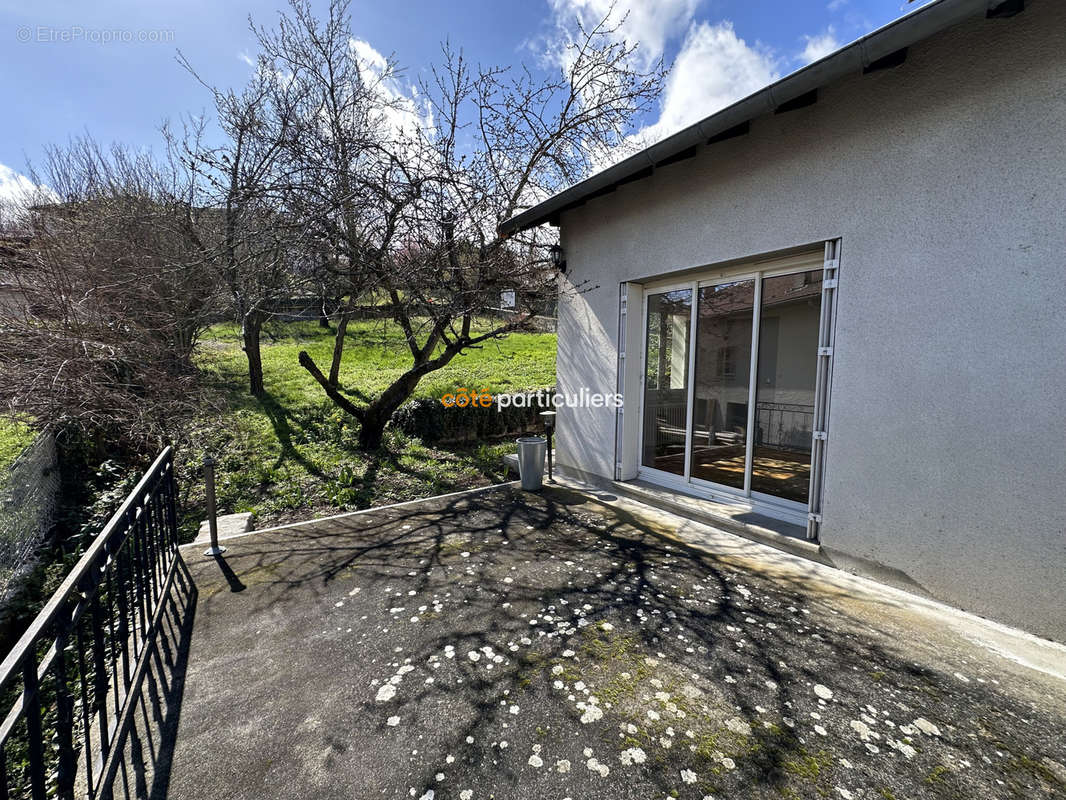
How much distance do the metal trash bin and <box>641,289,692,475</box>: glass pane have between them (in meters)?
1.43

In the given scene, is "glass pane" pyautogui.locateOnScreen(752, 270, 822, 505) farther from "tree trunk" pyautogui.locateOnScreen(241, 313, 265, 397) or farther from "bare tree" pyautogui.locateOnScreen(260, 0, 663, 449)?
"tree trunk" pyautogui.locateOnScreen(241, 313, 265, 397)

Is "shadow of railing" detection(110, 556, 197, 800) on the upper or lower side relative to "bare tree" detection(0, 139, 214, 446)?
lower

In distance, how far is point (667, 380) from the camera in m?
5.77

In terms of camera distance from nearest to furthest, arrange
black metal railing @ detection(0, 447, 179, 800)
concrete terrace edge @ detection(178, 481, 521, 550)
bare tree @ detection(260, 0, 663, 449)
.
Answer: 1. black metal railing @ detection(0, 447, 179, 800)
2. concrete terrace edge @ detection(178, 481, 521, 550)
3. bare tree @ detection(260, 0, 663, 449)

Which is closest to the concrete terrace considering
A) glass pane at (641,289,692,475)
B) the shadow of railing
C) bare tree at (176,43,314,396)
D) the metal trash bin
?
the shadow of railing

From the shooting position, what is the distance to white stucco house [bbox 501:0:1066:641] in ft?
9.36

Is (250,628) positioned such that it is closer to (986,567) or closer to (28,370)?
(986,567)

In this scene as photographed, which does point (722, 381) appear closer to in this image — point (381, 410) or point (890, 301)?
point (890, 301)

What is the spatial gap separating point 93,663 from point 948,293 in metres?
5.85

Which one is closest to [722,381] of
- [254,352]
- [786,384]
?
[786,384]

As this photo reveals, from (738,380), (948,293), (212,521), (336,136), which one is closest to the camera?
(948,293)

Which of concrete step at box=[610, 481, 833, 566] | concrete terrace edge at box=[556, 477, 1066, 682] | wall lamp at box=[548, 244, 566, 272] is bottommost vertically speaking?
concrete terrace edge at box=[556, 477, 1066, 682]

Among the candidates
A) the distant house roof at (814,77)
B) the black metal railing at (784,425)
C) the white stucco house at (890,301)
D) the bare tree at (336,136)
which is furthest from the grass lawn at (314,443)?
the distant house roof at (814,77)

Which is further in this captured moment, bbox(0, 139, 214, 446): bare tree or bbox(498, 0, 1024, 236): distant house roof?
bbox(0, 139, 214, 446): bare tree
